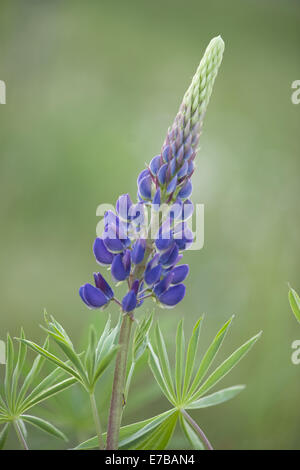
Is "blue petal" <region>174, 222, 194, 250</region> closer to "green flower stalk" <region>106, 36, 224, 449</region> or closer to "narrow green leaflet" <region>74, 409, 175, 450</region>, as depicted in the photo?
"green flower stalk" <region>106, 36, 224, 449</region>

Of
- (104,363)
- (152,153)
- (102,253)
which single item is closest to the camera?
(104,363)

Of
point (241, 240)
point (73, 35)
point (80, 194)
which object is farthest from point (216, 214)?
point (73, 35)

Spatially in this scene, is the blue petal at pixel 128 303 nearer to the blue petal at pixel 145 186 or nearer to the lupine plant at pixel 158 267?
the lupine plant at pixel 158 267

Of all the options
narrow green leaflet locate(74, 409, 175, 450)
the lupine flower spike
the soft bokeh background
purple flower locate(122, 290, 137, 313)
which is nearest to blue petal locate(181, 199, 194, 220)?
the lupine flower spike

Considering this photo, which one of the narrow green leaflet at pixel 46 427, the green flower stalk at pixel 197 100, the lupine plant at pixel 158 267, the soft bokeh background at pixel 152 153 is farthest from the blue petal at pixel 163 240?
the soft bokeh background at pixel 152 153

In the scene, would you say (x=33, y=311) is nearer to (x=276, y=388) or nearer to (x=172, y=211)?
(x=276, y=388)

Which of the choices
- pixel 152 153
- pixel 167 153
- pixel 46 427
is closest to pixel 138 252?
pixel 167 153

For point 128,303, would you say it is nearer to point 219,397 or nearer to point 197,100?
point 219,397
